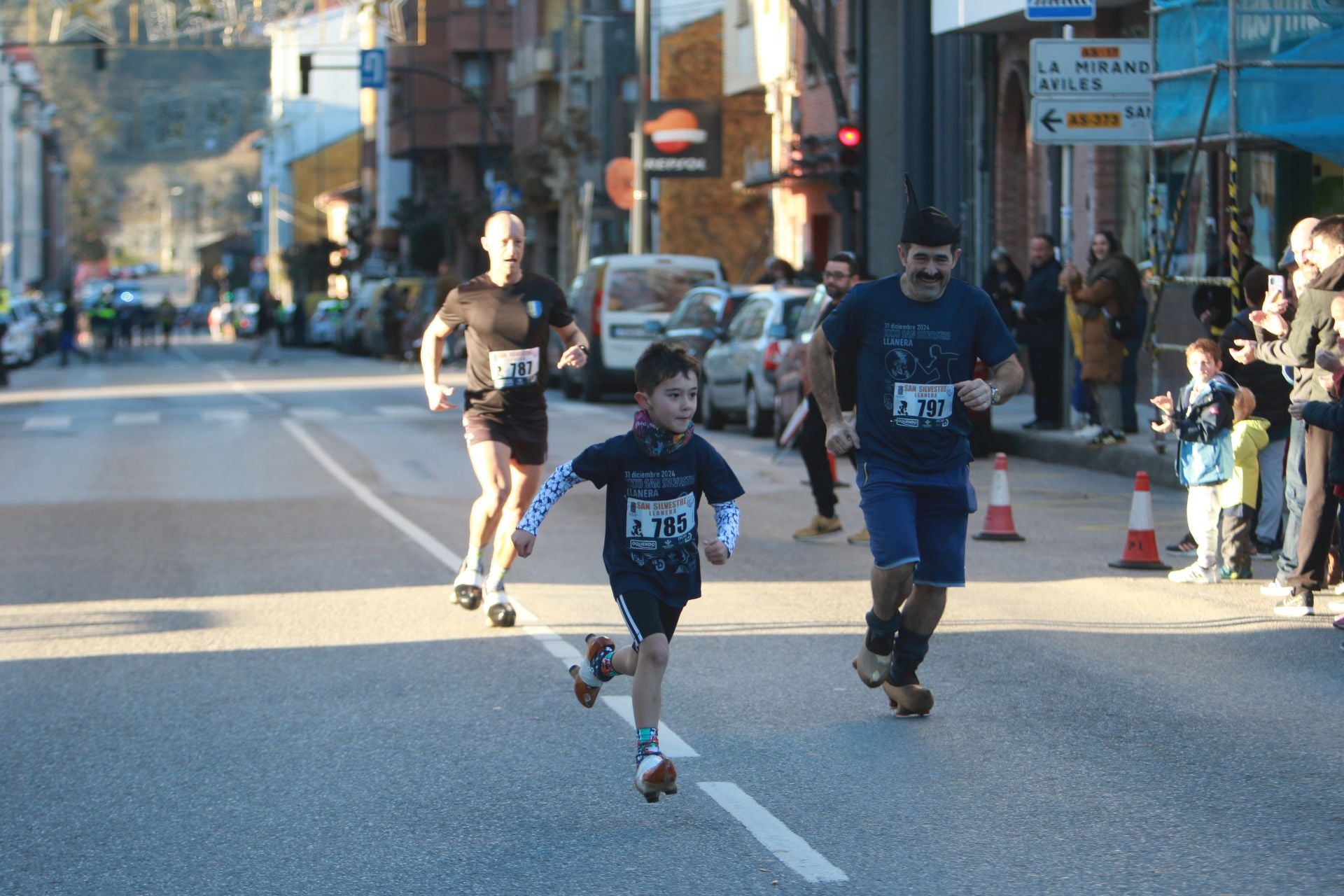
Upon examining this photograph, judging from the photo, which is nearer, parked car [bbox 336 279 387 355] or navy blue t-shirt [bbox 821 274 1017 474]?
navy blue t-shirt [bbox 821 274 1017 474]

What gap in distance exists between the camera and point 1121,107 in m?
17.8

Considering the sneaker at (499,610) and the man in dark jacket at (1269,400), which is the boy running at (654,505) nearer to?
the sneaker at (499,610)

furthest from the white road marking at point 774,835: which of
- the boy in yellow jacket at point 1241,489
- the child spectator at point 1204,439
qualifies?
the boy in yellow jacket at point 1241,489

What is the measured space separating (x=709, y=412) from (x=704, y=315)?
1528 mm

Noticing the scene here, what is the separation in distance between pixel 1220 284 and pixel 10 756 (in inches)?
456

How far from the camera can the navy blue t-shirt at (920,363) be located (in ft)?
Result: 23.5

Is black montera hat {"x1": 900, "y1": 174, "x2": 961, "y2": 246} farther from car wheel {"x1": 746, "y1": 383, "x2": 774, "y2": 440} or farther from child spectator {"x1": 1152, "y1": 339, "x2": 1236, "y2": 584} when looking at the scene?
car wheel {"x1": 746, "y1": 383, "x2": 774, "y2": 440}

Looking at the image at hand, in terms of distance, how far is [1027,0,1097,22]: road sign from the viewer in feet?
59.7

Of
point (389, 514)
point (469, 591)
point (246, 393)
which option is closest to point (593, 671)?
point (469, 591)

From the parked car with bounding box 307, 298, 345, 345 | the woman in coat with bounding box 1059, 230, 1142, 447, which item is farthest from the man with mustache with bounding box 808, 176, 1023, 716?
the parked car with bounding box 307, 298, 345, 345

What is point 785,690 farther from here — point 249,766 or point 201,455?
point 201,455

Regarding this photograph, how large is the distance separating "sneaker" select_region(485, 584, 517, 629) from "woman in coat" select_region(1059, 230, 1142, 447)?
9017mm

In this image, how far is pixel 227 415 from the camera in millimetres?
27266

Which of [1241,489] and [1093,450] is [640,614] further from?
[1093,450]
